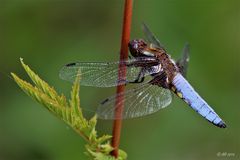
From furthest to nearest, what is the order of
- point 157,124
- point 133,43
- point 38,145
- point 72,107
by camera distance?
point 157,124 → point 38,145 → point 133,43 → point 72,107

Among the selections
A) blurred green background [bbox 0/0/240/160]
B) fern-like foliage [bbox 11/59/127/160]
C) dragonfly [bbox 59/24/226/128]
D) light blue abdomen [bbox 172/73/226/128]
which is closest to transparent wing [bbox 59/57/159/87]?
dragonfly [bbox 59/24/226/128]

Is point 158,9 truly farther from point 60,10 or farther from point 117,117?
point 117,117

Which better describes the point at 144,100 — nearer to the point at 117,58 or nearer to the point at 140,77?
the point at 140,77

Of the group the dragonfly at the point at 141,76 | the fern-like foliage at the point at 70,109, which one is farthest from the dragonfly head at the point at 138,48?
the fern-like foliage at the point at 70,109

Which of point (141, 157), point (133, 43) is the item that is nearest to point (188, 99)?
point (133, 43)

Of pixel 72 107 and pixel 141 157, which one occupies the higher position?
pixel 72 107

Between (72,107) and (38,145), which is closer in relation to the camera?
(72,107)

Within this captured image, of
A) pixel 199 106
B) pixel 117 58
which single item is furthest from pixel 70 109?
pixel 117 58
